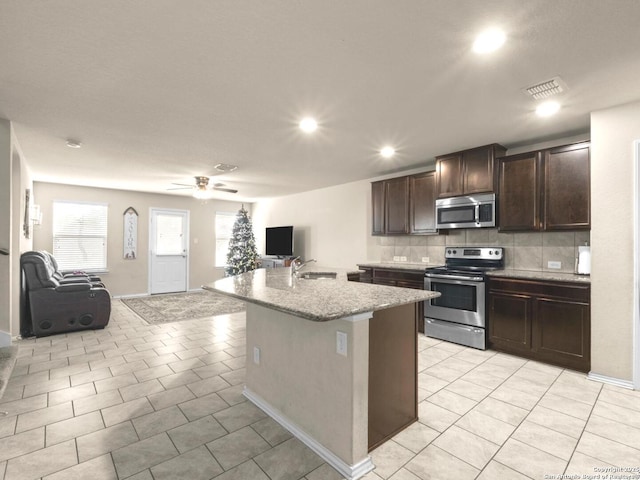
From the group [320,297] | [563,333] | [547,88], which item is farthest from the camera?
[563,333]

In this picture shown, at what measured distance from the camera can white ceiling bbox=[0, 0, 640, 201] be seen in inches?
67.4

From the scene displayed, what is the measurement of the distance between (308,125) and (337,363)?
2.41 meters

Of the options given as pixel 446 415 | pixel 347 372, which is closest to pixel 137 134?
pixel 347 372

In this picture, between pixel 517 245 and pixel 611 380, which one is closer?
pixel 611 380

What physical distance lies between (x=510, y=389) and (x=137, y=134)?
14.8ft

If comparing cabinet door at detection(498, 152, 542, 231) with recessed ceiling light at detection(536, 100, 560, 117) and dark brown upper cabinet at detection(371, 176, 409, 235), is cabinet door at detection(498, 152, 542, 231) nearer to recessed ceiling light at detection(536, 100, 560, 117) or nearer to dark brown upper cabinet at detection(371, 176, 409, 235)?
recessed ceiling light at detection(536, 100, 560, 117)

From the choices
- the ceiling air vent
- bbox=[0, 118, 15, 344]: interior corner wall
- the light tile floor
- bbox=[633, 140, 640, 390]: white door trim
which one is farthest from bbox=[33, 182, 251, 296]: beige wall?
bbox=[633, 140, 640, 390]: white door trim

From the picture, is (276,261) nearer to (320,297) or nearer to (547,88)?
(320,297)

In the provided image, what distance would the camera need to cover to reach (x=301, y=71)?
229cm

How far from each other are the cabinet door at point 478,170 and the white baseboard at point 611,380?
2110 millimetres

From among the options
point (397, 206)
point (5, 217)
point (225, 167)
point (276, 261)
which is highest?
point (225, 167)

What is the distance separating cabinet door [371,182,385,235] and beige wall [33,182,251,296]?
191 inches

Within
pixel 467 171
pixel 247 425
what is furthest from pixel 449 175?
pixel 247 425

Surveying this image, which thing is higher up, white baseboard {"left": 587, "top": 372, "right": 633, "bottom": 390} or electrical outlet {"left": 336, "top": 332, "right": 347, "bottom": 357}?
electrical outlet {"left": 336, "top": 332, "right": 347, "bottom": 357}
